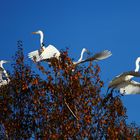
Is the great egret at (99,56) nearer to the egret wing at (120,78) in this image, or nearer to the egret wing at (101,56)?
the egret wing at (101,56)

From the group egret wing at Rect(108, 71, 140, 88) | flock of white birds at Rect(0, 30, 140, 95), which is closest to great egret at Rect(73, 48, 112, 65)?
flock of white birds at Rect(0, 30, 140, 95)

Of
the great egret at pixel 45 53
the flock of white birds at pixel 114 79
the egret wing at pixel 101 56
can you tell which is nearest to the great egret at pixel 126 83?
the flock of white birds at pixel 114 79

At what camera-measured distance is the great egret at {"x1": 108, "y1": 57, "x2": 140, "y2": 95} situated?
728 inches

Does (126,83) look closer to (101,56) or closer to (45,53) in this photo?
(101,56)

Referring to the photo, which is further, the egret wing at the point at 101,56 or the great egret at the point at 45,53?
the egret wing at the point at 101,56

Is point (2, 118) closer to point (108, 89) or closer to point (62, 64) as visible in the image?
point (62, 64)

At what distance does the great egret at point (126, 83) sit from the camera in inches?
728

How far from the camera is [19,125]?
52.0 feet

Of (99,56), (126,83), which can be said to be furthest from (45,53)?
(126,83)

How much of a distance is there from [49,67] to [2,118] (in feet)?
6.23

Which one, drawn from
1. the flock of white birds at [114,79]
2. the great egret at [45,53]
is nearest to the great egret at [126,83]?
the flock of white birds at [114,79]

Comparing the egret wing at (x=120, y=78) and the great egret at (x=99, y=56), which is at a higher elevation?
the great egret at (x=99, y=56)

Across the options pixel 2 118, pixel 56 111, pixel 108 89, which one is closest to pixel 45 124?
pixel 56 111

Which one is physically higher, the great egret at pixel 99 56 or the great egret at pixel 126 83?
the great egret at pixel 99 56
